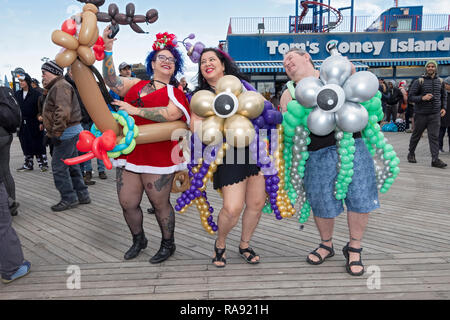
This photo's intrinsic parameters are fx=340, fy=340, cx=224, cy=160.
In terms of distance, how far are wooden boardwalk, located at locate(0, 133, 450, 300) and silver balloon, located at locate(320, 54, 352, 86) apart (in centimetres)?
140

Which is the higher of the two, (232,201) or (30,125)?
(30,125)

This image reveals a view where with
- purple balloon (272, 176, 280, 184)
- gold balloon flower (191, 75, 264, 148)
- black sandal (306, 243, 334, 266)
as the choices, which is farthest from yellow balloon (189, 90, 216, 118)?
black sandal (306, 243, 334, 266)

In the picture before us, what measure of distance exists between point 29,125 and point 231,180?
578cm

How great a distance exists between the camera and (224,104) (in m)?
2.18

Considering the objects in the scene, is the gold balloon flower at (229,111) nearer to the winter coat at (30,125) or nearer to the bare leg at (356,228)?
the bare leg at (356,228)

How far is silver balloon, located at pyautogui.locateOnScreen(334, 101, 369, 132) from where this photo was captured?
216 centimetres

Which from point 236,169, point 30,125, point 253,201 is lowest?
point 253,201

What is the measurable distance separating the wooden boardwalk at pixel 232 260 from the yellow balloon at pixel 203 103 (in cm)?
120

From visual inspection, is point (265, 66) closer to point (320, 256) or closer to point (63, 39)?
point (320, 256)

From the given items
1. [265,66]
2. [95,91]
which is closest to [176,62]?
[95,91]

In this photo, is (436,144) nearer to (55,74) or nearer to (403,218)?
(403,218)

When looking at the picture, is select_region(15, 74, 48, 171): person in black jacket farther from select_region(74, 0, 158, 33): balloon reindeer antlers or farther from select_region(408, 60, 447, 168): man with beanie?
select_region(408, 60, 447, 168): man with beanie

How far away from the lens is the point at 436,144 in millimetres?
6262
